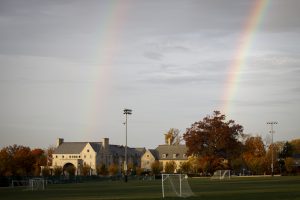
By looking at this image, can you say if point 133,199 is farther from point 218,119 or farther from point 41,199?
point 218,119

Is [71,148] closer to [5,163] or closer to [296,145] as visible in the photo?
[5,163]

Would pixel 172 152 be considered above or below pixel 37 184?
above

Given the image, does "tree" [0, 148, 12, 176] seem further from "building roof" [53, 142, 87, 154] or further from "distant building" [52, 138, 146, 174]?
"building roof" [53, 142, 87, 154]

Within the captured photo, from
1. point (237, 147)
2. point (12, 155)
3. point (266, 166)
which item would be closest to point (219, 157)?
point (237, 147)

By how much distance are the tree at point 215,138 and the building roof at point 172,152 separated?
6427 cm

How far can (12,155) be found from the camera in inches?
5330

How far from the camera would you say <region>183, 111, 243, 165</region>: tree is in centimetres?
11856

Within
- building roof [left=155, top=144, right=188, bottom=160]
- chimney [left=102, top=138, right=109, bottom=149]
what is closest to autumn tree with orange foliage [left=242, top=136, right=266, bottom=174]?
building roof [left=155, top=144, right=188, bottom=160]

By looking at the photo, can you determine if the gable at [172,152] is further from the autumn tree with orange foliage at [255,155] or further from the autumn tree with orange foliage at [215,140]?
the autumn tree with orange foliage at [215,140]

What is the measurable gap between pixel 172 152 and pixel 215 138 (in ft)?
226

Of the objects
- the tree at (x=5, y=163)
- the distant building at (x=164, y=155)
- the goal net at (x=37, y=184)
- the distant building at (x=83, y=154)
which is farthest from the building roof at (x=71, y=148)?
the goal net at (x=37, y=184)

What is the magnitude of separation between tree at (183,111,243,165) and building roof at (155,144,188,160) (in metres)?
64.3

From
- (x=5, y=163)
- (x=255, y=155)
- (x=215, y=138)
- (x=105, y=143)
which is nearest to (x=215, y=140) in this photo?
(x=215, y=138)

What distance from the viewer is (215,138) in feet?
392
